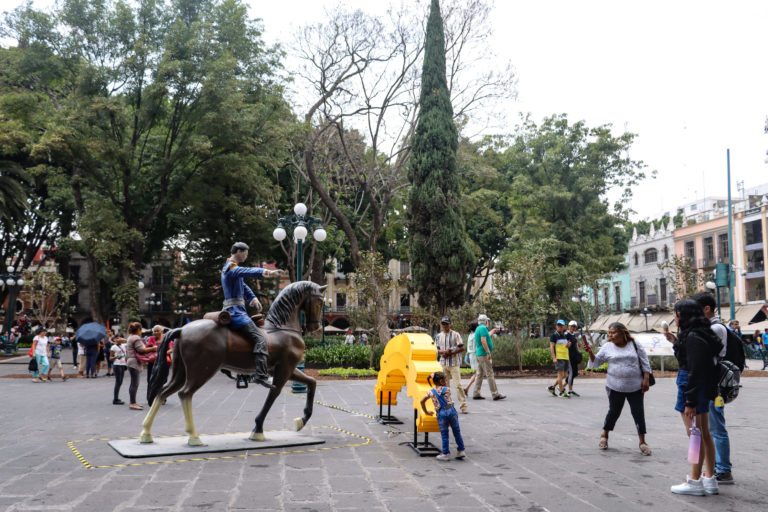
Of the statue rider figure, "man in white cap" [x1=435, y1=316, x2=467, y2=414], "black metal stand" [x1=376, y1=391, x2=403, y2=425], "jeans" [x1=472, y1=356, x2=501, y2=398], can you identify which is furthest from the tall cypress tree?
the statue rider figure

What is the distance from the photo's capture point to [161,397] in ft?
24.8

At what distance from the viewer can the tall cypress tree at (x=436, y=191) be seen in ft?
83.0

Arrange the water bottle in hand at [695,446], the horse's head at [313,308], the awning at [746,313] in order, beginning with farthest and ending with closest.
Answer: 1. the awning at [746,313]
2. the horse's head at [313,308]
3. the water bottle in hand at [695,446]

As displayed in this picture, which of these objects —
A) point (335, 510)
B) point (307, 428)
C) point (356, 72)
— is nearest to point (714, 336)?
point (335, 510)

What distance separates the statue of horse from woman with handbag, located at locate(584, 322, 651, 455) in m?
3.83

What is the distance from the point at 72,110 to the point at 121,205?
14.2ft

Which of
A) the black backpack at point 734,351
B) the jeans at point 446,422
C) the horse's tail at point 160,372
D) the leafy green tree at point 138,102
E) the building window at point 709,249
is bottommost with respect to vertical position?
the jeans at point 446,422

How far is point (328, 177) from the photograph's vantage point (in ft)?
92.2

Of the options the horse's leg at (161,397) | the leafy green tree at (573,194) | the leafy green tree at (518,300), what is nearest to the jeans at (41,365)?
the horse's leg at (161,397)

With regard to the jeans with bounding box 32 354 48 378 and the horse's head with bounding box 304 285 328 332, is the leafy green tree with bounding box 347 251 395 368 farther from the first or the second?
the horse's head with bounding box 304 285 328 332

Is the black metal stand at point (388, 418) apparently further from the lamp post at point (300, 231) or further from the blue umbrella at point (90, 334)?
the blue umbrella at point (90, 334)

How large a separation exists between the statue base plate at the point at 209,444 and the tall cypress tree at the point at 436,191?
1753 centimetres

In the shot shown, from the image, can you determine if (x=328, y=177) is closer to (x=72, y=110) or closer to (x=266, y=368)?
(x=72, y=110)

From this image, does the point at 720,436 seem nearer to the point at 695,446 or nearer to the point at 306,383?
the point at 695,446
